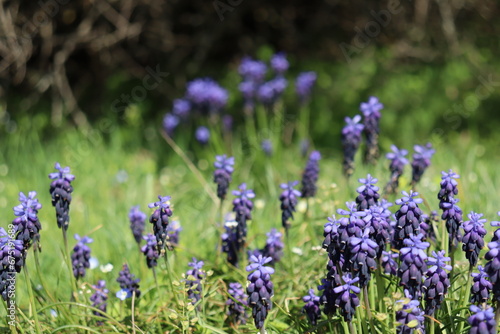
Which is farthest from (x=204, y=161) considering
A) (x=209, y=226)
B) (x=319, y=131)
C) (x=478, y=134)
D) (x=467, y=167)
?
(x=478, y=134)

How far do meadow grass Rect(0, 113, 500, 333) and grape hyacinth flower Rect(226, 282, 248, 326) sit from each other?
5 cm

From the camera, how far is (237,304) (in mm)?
3002

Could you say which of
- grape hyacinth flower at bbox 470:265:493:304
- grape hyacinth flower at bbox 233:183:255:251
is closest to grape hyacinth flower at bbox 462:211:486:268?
grape hyacinth flower at bbox 470:265:493:304

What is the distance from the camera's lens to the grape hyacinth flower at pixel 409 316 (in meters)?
2.24

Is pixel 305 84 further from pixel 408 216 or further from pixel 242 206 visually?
pixel 408 216

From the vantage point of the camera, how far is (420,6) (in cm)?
777

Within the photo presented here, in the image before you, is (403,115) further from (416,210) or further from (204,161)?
(416,210)

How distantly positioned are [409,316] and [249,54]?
627 cm

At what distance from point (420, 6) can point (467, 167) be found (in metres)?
3.25

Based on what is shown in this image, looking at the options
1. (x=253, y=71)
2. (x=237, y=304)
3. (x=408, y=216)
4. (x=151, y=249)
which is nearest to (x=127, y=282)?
(x=151, y=249)

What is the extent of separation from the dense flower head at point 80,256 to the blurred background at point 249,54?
11.9 ft

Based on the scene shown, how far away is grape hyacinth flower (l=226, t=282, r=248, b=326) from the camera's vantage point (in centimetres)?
299

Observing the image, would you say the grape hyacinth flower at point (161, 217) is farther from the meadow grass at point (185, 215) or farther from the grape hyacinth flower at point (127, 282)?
the grape hyacinth flower at point (127, 282)

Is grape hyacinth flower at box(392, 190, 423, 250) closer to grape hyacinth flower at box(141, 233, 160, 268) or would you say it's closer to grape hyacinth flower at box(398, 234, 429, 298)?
grape hyacinth flower at box(398, 234, 429, 298)
